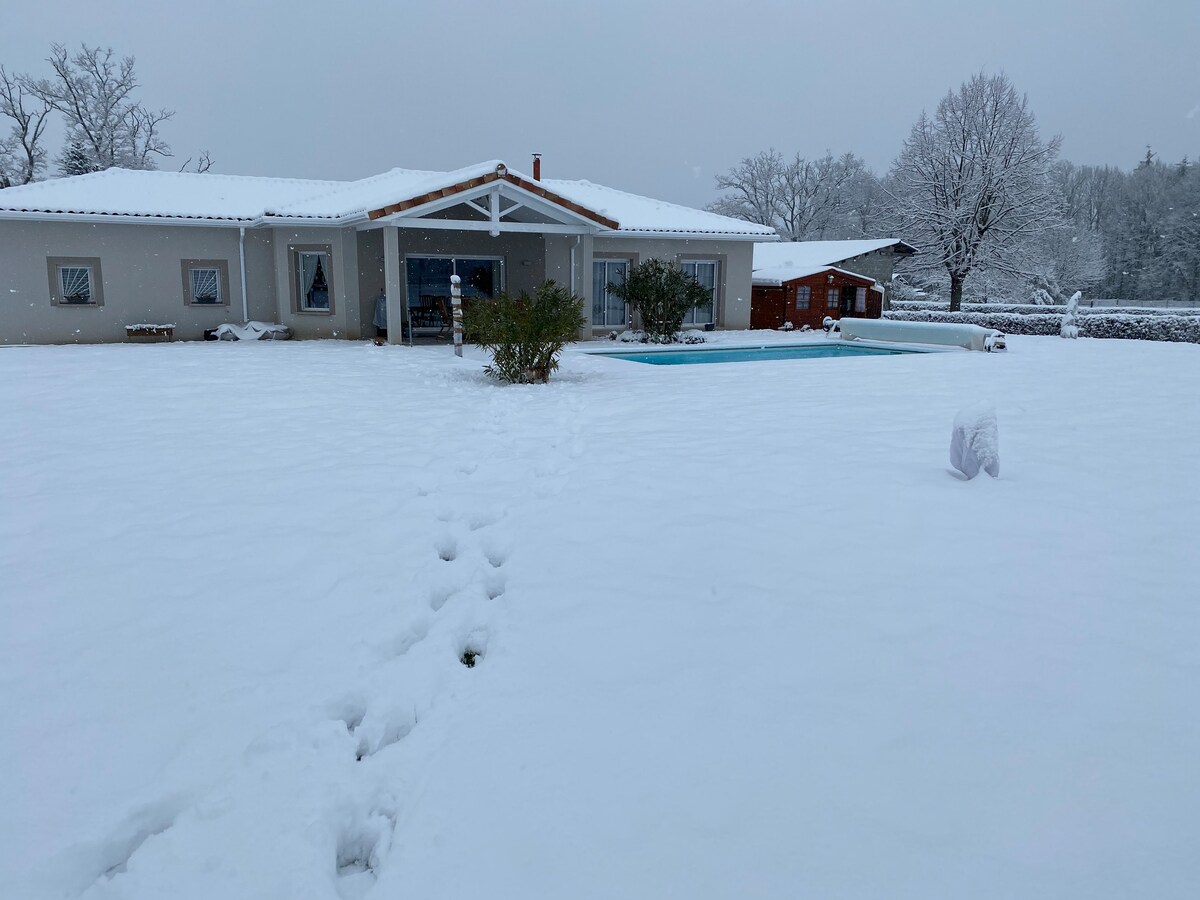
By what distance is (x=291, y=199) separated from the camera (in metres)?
20.8

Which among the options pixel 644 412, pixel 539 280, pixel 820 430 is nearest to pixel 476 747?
pixel 820 430

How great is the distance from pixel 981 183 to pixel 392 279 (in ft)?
81.9

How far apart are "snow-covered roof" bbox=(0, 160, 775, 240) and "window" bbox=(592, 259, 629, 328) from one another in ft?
3.58

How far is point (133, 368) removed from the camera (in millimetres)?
13000

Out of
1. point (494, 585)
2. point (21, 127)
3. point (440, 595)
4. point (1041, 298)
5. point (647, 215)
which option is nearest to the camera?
point (440, 595)

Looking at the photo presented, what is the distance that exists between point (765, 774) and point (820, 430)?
593 centimetres

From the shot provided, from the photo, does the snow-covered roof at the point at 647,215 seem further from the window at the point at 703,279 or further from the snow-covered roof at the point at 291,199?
the window at the point at 703,279

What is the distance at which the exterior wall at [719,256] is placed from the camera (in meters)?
20.3

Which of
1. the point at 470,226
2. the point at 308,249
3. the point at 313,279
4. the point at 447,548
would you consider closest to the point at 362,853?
the point at 447,548

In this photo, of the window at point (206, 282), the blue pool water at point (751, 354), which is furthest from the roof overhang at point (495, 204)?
the window at point (206, 282)

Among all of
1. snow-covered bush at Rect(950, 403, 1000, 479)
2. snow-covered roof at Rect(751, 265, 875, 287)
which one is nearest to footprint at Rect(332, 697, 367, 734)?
snow-covered bush at Rect(950, 403, 1000, 479)

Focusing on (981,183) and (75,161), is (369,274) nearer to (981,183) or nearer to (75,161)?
(75,161)

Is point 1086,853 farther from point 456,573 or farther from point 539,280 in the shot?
point 539,280

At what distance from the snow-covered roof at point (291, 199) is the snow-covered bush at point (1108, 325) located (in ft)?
27.5
